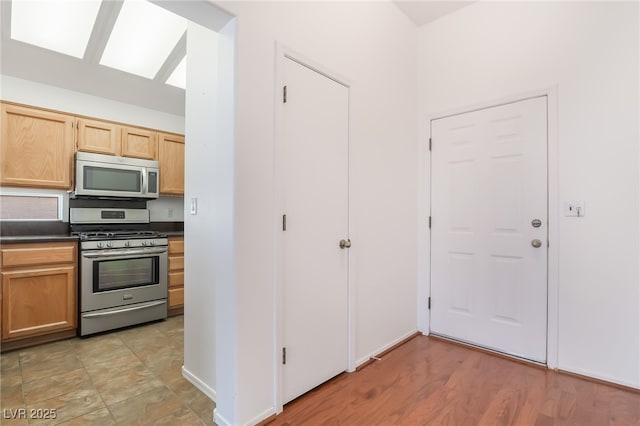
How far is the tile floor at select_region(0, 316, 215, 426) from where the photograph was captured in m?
1.69

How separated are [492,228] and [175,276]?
10.7ft

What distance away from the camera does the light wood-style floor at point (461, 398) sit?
5.44 feet

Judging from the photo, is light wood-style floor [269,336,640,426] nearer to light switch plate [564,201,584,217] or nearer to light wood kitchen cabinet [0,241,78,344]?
light switch plate [564,201,584,217]

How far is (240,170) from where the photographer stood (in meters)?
1.54

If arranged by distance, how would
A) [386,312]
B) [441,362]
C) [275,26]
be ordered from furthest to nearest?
[386,312] → [441,362] → [275,26]

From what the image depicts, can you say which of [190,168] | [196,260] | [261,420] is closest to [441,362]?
[261,420]

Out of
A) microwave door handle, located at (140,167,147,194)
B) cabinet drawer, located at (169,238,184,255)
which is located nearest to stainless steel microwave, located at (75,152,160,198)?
microwave door handle, located at (140,167,147,194)

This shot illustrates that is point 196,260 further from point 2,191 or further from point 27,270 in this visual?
point 2,191

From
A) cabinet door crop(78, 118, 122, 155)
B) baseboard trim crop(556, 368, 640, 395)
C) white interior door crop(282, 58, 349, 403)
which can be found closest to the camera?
white interior door crop(282, 58, 349, 403)

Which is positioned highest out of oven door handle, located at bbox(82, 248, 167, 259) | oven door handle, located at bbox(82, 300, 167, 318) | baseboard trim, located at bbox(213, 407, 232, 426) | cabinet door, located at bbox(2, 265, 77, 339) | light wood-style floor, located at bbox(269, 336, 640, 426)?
oven door handle, located at bbox(82, 248, 167, 259)

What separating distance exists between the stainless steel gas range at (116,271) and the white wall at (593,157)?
12.0ft

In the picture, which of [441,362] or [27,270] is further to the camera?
[27,270]

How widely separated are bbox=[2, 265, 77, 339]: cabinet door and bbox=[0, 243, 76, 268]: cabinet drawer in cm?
7

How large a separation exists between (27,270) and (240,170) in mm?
2455
